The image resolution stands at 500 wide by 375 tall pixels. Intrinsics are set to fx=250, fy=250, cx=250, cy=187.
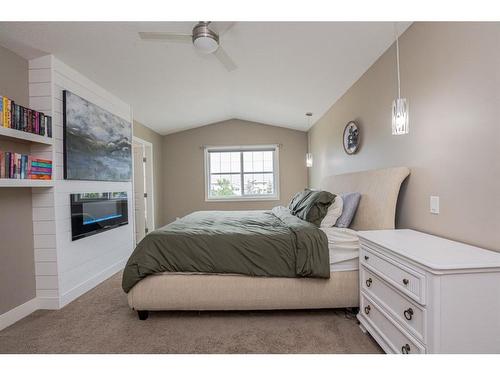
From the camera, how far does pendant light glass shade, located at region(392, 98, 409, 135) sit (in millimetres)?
1681

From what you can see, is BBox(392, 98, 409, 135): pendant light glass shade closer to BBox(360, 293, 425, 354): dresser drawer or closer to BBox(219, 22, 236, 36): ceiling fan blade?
BBox(360, 293, 425, 354): dresser drawer

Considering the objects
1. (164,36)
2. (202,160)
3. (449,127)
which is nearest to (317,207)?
(449,127)

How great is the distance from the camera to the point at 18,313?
2.15 m

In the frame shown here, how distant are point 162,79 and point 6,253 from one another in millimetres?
2406

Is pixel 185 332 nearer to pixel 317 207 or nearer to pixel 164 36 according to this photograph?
pixel 317 207

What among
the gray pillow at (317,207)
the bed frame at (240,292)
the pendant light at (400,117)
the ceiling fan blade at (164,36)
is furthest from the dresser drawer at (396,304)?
the ceiling fan blade at (164,36)

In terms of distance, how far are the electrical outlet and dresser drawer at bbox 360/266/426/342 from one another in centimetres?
64

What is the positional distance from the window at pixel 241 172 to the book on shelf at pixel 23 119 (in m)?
3.66

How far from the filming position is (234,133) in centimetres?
570

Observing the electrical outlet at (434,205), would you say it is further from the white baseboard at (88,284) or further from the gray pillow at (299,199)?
the white baseboard at (88,284)

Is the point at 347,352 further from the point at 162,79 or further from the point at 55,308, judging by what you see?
the point at 162,79

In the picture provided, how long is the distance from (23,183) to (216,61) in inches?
87.8

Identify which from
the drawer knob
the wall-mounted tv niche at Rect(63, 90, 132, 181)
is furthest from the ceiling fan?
the drawer knob

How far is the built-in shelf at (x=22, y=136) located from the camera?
1.88 metres
